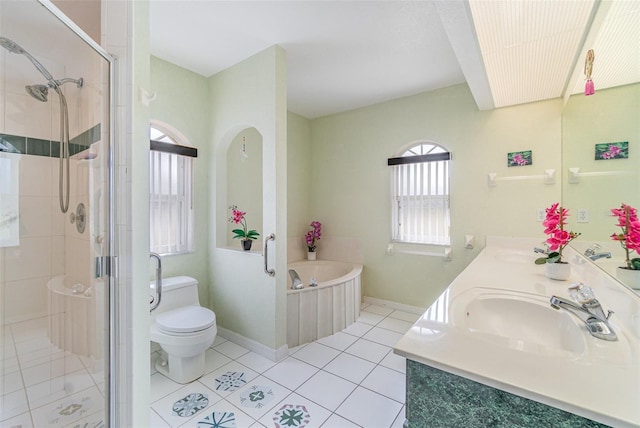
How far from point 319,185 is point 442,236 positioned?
1.89m

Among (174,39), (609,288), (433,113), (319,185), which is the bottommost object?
(609,288)

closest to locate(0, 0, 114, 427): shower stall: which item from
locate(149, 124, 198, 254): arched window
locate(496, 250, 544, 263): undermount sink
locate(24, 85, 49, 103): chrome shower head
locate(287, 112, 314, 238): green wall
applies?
locate(24, 85, 49, 103): chrome shower head

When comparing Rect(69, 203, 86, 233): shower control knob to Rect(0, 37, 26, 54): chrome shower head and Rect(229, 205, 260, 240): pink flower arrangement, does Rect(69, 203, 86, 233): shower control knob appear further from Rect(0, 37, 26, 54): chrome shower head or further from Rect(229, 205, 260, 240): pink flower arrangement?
Rect(229, 205, 260, 240): pink flower arrangement

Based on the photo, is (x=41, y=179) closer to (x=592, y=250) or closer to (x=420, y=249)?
(x=592, y=250)

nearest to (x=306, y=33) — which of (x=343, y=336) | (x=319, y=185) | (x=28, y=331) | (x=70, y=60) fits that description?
(x=70, y=60)

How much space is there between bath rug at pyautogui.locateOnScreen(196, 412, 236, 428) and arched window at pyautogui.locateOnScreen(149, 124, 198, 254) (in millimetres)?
1489

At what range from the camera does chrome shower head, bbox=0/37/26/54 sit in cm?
Result: 118

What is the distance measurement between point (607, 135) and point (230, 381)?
2.79 metres

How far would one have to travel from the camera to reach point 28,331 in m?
1.27

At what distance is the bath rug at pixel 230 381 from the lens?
1.91 m

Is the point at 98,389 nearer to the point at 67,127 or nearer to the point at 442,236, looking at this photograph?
the point at 67,127

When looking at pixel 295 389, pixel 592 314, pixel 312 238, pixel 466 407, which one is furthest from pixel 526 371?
pixel 312 238

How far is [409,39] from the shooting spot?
7.12ft

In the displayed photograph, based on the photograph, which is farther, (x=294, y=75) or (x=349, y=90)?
(x=349, y=90)
